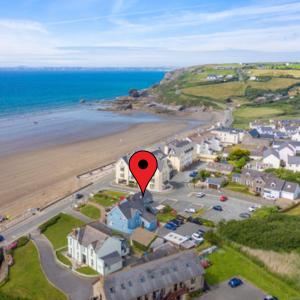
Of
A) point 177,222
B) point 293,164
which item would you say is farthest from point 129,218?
point 293,164

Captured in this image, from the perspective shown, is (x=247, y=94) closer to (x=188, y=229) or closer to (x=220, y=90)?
(x=220, y=90)

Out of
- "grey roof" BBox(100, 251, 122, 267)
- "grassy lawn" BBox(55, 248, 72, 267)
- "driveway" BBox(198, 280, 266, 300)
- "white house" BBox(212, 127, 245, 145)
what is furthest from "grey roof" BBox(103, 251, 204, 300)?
"white house" BBox(212, 127, 245, 145)

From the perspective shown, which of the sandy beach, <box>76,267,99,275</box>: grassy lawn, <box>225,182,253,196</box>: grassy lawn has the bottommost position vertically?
the sandy beach

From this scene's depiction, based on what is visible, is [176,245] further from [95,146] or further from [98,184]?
[95,146]

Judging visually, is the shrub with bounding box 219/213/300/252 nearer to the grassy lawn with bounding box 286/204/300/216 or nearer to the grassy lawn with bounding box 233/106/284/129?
the grassy lawn with bounding box 286/204/300/216

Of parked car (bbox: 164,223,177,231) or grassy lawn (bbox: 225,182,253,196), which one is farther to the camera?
grassy lawn (bbox: 225,182,253,196)

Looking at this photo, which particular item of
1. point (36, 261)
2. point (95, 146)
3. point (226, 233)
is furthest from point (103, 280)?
point (95, 146)
